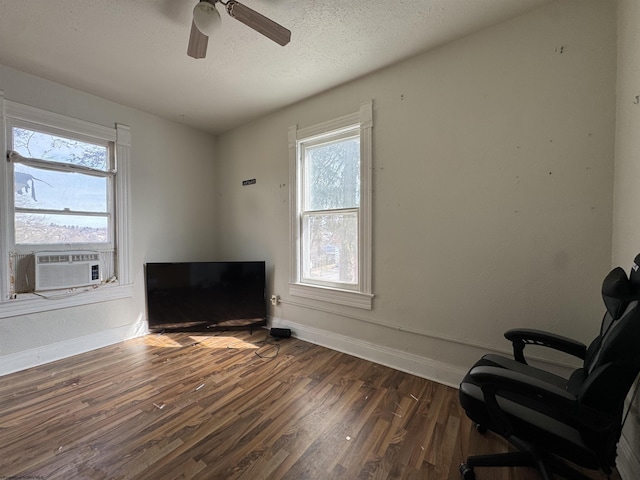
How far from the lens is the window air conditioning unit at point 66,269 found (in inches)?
95.2

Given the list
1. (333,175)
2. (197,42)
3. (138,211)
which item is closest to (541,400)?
(333,175)

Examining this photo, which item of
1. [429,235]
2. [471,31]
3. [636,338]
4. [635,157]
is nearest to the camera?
[636,338]

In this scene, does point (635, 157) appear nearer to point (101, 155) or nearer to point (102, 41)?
point (102, 41)

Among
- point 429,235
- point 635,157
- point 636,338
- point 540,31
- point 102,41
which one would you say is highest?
point 102,41

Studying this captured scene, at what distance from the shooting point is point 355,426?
163cm

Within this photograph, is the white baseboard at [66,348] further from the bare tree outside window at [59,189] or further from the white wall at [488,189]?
the white wall at [488,189]

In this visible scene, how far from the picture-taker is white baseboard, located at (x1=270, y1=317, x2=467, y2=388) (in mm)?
2074

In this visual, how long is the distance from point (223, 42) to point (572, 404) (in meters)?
2.90

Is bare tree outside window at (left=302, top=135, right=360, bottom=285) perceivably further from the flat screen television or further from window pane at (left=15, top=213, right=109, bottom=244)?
window pane at (left=15, top=213, right=109, bottom=244)

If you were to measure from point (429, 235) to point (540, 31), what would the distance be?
151 cm

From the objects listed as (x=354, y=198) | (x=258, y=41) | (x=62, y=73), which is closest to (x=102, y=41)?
(x=62, y=73)

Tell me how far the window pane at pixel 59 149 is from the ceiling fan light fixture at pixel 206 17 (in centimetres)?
219

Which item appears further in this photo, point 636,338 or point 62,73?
point 62,73

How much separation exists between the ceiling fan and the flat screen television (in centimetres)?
222
